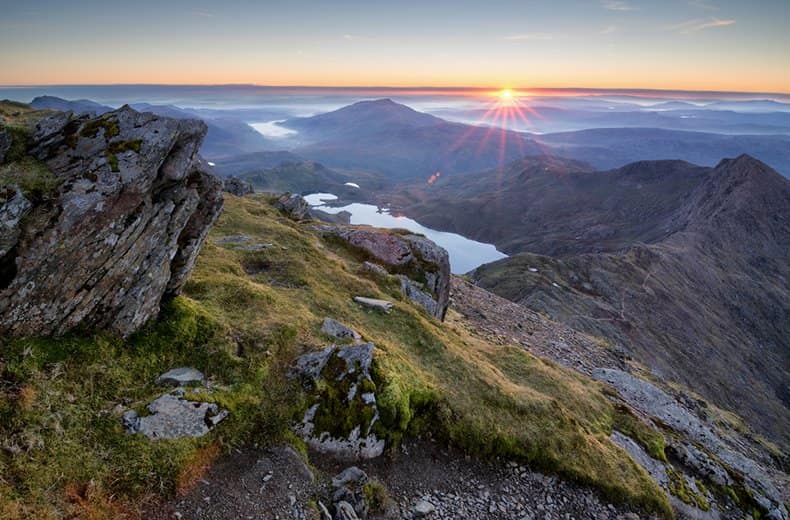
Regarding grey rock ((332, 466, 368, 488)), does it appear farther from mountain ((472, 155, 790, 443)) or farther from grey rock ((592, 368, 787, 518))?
mountain ((472, 155, 790, 443))

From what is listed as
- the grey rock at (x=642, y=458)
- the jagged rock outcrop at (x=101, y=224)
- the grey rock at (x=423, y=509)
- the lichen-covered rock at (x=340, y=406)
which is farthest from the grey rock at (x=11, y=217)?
the grey rock at (x=642, y=458)

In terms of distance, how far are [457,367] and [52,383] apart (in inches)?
705

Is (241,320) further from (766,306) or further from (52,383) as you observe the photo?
(766,306)

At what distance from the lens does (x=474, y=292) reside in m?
61.9

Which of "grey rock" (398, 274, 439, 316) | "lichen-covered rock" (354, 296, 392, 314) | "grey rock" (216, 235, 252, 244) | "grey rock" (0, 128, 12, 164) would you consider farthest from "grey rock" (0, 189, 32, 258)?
"grey rock" (398, 274, 439, 316)

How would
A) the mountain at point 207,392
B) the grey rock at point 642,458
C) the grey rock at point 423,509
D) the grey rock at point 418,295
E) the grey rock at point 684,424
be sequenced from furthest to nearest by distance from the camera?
the grey rock at point 418,295 → the grey rock at point 684,424 → the grey rock at point 642,458 → the grey rock at point 423,509 → the mountain at point 207,392

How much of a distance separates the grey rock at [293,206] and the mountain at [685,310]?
71801 millimetres

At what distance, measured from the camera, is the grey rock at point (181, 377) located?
1415cm

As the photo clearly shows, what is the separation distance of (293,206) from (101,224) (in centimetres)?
4374

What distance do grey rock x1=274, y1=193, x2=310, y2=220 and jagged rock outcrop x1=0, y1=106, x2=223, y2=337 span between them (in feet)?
118

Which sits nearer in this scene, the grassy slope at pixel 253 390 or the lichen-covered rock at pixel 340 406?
the grassy slope at pixel 253 390

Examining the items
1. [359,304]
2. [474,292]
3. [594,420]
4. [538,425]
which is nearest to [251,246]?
[359,304]

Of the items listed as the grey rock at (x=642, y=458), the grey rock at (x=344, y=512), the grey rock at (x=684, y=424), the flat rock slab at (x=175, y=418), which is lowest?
the grey rock at (x=684, y=424)

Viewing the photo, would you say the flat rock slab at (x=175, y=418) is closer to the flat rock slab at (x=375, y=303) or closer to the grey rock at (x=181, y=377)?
the grey rock at (x=181, y=377)
